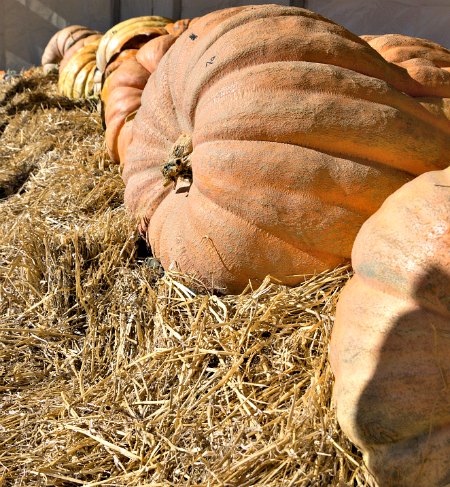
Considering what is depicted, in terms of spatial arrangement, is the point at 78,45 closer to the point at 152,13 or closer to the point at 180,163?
the point at 152,13

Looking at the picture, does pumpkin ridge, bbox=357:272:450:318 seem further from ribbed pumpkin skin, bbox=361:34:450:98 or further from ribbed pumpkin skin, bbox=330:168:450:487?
ribbed pumpkin skin, bbox=361:34:450:98

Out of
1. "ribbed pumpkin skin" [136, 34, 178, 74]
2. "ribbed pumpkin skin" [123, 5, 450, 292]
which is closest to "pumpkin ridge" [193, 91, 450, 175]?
"ribbed pumpkin skin" [123, 5, 450, 292]

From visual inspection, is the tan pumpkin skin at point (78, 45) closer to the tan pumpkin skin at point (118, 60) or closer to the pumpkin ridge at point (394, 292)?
the tan pumpkin skin at point (118, 60)

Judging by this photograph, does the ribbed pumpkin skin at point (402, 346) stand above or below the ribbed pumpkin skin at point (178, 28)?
above

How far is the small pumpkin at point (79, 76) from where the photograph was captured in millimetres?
5637

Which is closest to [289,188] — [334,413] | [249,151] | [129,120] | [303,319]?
[249,151]

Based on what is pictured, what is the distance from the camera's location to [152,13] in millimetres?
8133

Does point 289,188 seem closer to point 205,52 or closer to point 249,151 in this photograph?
point 249,151

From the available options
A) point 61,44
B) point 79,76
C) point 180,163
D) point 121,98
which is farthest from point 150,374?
point 61,44

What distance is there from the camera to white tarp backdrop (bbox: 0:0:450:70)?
4395 mm

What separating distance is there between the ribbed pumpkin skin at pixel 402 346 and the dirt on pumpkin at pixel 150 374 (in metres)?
0.12

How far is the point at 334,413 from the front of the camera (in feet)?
5.04

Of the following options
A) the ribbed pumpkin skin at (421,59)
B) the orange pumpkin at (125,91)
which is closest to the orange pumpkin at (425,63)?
the ribbed pumpkin skin at (421,59)

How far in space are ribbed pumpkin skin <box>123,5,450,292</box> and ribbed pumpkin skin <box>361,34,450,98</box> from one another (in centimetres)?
9
